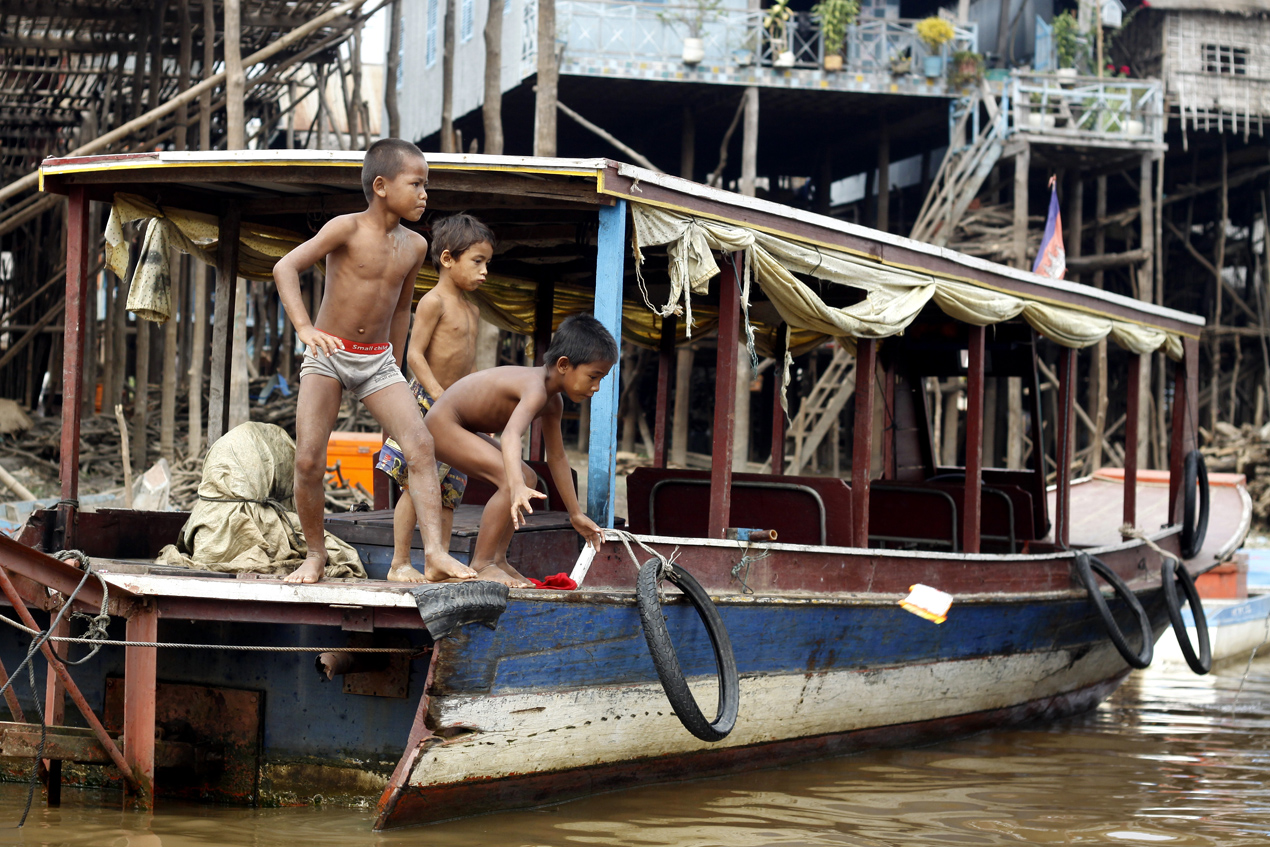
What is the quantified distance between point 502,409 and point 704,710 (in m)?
1.59

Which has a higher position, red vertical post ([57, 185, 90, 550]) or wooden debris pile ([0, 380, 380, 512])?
red vertical post ([57, 185, 90, 550])

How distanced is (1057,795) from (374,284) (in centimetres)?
381

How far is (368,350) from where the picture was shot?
14.6ft

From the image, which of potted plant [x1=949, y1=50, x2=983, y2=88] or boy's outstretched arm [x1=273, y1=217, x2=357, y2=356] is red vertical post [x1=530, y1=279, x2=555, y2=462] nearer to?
boy's outstretched arm [x1=273, y1=217, x2=357, y2=356]

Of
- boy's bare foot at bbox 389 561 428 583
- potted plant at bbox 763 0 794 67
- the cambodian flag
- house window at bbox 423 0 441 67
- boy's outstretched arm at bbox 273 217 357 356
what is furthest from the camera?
house window at bbox 423 0 441 67

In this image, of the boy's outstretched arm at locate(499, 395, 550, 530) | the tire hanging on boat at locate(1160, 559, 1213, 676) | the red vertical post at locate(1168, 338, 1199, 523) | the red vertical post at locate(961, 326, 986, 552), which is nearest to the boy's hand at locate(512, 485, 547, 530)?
the boy's outstretched arm at locate(499, 395, 550, 530)

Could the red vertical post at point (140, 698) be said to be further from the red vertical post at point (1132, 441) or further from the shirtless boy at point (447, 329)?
the red vertical post at point (1132, 441)

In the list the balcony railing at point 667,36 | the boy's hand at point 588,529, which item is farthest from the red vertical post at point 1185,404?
the balcony railing at point 667,36

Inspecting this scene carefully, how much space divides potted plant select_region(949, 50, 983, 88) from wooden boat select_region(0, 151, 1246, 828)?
769 centimetres

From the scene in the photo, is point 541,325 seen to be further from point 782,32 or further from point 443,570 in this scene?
point 782,32

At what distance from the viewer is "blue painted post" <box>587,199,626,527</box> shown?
198 inches

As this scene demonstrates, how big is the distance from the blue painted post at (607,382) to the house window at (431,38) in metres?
14.3

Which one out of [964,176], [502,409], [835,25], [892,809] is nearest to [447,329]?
[502,409]

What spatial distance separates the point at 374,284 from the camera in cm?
441
